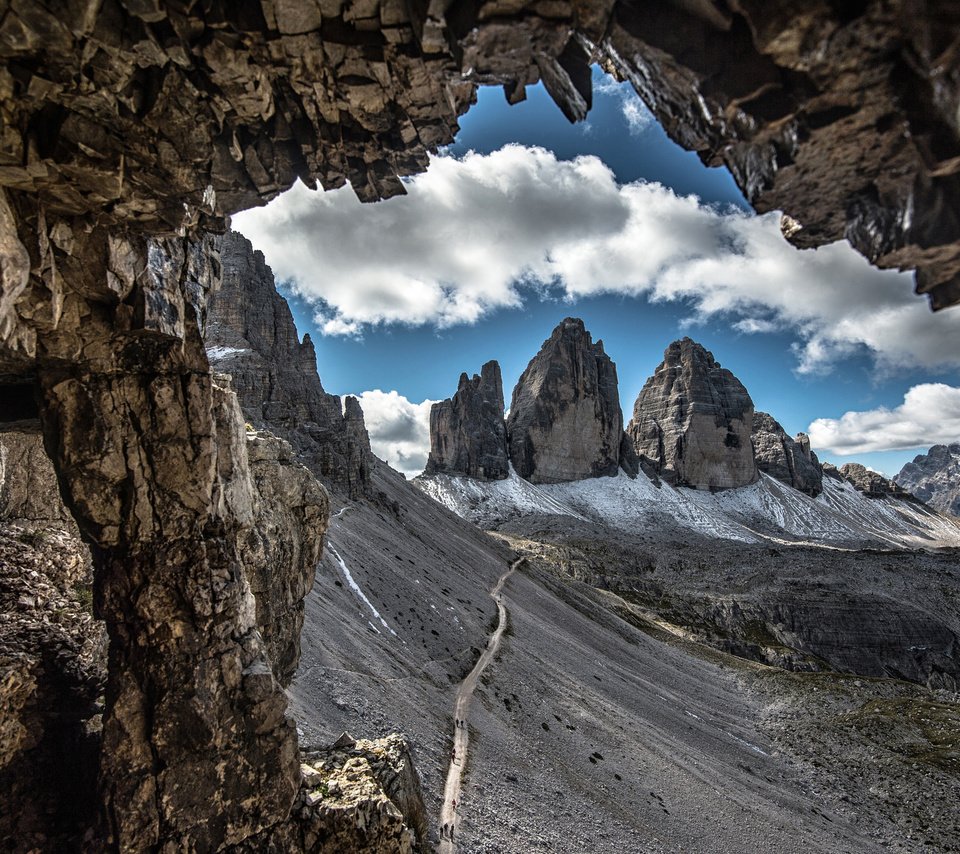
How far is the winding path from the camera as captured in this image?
21288 millimetres

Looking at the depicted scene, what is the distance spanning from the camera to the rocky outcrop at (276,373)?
73.3 meters

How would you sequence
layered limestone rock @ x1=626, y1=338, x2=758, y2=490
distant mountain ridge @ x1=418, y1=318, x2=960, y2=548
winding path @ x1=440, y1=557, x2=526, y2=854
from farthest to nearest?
layered limestone rock @ x1=626, y1=338, x2=758, y2=490
distant mountain ridge @ x1=418, y1=318, x2=960, y2=548
winding path @ x1=440, y1=557, x2=526, y2=854

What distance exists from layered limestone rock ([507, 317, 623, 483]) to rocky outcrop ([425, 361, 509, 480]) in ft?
25.7

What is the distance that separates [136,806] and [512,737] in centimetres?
2440

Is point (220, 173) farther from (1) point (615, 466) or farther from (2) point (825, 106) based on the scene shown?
(1) point (615, 466)

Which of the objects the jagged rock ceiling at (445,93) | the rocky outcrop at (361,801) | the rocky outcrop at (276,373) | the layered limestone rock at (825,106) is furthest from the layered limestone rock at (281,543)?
the rocky outcrop at (276,373)

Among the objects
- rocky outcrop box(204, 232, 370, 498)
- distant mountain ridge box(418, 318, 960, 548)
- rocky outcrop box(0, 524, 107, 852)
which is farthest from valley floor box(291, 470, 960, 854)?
distant mountain ridge box(418, 318, 960, 548)

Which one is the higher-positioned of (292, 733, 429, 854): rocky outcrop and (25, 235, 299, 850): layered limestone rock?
(25, 235, 299, 850): layered limestone rock

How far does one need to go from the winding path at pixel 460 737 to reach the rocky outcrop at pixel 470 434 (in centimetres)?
12124

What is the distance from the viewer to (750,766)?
4012cm

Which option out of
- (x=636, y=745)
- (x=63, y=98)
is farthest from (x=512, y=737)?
(x=63, y=98)

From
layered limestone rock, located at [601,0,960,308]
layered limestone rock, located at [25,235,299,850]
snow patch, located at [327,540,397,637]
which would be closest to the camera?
layered limestone rock, located at [601,0,960,308]

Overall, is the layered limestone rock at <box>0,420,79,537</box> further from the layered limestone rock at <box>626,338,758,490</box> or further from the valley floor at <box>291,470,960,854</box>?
the layered limestone rock at <box>626,338,758,490</box>

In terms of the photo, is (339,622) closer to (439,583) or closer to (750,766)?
(439,583)
